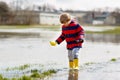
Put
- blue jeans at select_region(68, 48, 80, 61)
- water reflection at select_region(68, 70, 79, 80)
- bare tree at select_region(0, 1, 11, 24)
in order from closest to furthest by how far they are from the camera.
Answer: water reflection at select_region(68, 70, 79, 80) → blue jeans at select_region(68, 48, 80, 61) → bare tree at select_region(0, 1, 11, 24)

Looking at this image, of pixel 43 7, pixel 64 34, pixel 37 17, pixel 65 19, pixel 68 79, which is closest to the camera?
pixel 68 79

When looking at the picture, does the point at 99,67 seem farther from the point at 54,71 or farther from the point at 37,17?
the point at 37,17

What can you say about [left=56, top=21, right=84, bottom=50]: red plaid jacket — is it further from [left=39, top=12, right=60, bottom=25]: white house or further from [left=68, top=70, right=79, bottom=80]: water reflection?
[left=39, top=12, right=60, bottom=25]: white house

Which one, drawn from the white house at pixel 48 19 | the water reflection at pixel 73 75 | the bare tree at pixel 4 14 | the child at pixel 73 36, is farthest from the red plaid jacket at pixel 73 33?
the white house at pixel 48 19

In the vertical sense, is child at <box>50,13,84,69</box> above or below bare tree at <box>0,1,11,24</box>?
above

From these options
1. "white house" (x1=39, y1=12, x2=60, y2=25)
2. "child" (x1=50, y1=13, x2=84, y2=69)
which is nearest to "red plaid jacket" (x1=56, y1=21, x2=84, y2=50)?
"child" (x1=50, y1=13, x2=84, y2=69)

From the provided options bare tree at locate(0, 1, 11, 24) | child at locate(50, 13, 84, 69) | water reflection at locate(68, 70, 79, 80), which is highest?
child at locate(50, 13, 84, 69)

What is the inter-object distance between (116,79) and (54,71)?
1.83 meters

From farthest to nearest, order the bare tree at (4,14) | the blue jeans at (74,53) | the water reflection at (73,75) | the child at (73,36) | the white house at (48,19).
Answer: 1. the white house at (48,19)
2. the bare tree at (4,14)
3. the blue jeans at (74,53)
4. the child at (73,36)
5. the water reflection at (73,75)

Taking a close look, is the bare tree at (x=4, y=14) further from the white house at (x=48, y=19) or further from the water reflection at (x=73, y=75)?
the water reflection at (x=73, y=75)

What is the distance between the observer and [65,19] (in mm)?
9320

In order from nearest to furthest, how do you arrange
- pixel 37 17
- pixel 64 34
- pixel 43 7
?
pixel 64 34
pixel 37 17
pixel 43 7

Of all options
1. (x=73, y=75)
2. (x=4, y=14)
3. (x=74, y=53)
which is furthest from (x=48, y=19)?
(x=73, y=75)

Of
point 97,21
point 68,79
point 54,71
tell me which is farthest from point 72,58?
point 97,21
